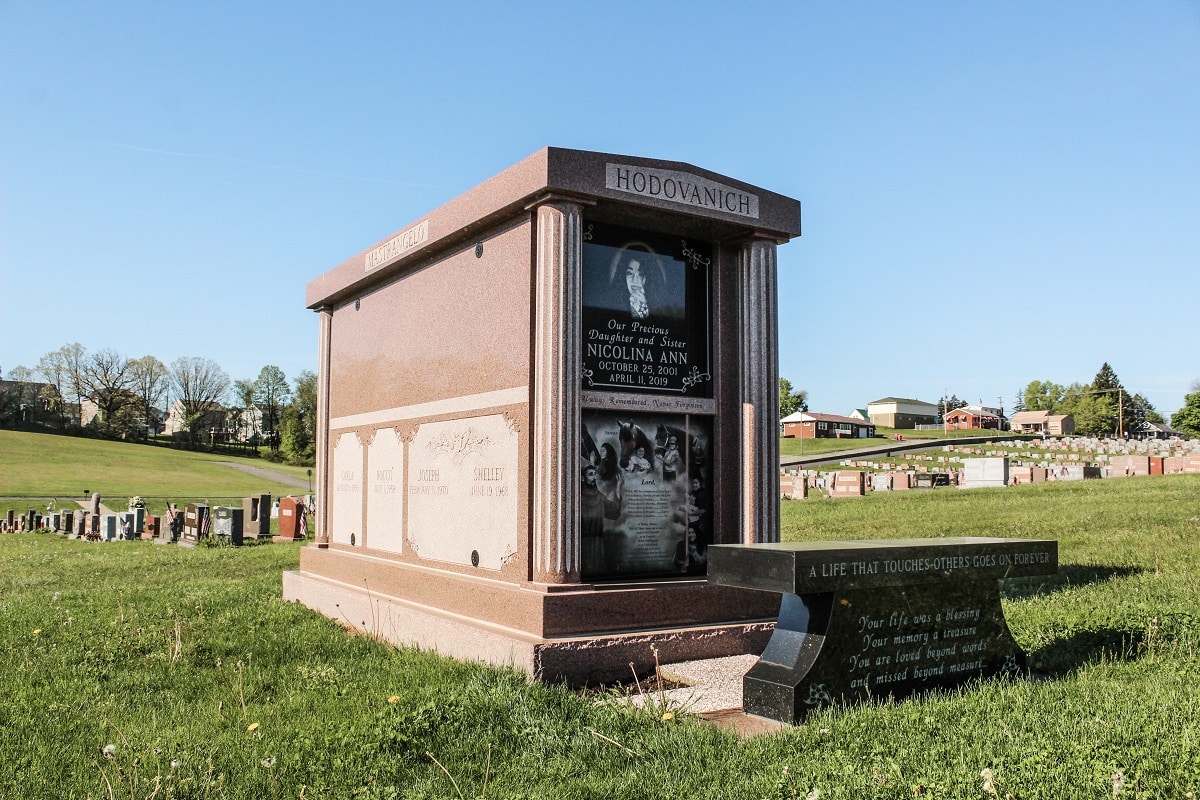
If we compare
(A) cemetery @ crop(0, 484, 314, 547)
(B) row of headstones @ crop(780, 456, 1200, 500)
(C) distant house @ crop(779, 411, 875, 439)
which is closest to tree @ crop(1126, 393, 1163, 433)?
(C) distant house @ crop(779, 411, 875, 439)

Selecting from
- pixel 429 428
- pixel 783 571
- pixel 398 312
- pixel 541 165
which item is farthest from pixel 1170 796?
pixel 398 312

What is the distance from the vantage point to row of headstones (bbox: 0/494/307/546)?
2142cm

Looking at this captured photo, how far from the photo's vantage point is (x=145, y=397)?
94.9 meters

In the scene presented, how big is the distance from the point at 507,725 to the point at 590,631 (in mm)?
1715

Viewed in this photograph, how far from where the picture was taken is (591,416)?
722 cm

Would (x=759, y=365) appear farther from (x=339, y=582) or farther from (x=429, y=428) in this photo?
(x=339, y=582)

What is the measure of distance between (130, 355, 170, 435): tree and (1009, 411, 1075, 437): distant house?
98.0m

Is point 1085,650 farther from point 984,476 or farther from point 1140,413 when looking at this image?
point 1140,413

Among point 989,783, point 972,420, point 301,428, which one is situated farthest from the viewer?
point 972,420

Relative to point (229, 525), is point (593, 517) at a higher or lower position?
higher

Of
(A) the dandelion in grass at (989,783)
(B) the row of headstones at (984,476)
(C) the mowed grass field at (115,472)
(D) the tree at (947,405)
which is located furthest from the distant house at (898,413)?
(A) the dandelion in grass at (989,783)

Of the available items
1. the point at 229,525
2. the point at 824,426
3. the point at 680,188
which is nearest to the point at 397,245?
the point at 680,188

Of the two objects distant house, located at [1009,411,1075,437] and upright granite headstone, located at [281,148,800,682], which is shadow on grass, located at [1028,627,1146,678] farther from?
distant house, located at [1009,411,1075,437]

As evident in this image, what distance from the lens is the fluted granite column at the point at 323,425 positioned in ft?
37.4
